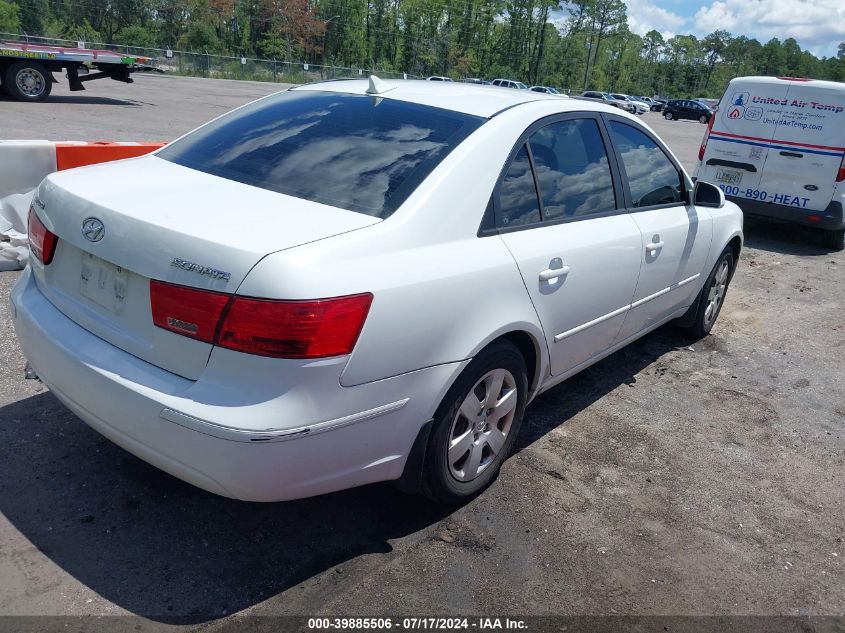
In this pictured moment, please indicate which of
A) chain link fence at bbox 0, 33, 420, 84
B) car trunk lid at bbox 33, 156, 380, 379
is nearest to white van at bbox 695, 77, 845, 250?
car trunk lid at bbox 33, 156, 380, 379

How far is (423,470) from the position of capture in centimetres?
299

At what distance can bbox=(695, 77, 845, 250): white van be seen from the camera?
30.6ft

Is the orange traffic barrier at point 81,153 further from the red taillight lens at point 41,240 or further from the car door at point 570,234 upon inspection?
the car door at point 570,234

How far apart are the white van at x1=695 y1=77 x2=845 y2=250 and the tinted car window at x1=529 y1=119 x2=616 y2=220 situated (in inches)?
267

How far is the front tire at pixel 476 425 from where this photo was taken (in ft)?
9.74

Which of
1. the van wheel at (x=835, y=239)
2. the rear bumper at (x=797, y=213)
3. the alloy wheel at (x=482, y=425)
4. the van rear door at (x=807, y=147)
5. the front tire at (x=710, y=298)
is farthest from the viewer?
the van wheel at (x=835, y=239)

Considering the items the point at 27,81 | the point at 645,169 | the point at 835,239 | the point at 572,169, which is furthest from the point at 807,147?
the point at 27,81

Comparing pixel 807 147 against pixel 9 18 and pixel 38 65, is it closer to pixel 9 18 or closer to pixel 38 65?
pixel 38 65

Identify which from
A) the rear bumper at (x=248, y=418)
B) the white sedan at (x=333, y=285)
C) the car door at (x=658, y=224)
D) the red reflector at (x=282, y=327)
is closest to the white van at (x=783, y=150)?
the car door at (x=658, y=224)

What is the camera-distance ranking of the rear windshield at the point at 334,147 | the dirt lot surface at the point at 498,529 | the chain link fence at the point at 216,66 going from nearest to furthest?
the dirt lot surface at the point at 498,529 < the rear windshield at the point at 334,147 < the chain link fence at the point at 216,66

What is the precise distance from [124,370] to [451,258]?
1268 millimetres

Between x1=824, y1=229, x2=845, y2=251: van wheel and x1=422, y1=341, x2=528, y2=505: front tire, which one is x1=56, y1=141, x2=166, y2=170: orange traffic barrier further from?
x1=824, y1=229, x2=845, y2=251: van wheel

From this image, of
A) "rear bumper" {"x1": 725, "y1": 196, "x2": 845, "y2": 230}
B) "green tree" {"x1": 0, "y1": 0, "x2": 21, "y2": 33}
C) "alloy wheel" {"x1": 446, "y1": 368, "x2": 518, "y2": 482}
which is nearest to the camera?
"alloy wheel" {"x1": 446, "y1": 368, "x2": 518, "y2": 482}

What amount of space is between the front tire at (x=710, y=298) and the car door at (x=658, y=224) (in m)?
0.43
